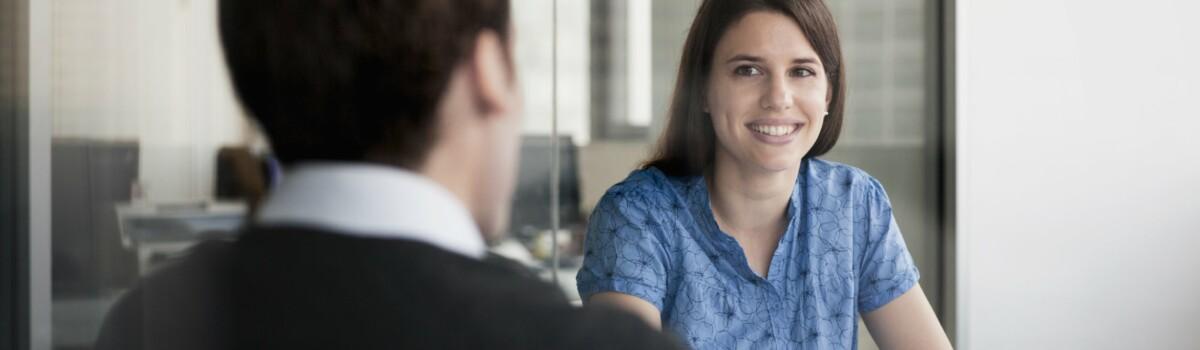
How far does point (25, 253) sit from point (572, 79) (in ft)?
2.33

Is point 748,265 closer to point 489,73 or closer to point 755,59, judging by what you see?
point 755,59

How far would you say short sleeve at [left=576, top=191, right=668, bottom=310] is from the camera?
3.78 ft

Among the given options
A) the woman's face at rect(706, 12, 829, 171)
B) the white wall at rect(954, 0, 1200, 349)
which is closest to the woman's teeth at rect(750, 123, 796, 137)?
the woman's face at rect(706, 12, 829, 171)

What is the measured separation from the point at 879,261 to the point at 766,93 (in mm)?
230

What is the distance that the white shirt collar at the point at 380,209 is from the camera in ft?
1.83

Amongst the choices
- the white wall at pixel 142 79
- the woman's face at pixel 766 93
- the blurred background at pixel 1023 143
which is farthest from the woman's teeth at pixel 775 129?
the white wall at pixel 142 79

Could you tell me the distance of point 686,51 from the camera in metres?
1.35

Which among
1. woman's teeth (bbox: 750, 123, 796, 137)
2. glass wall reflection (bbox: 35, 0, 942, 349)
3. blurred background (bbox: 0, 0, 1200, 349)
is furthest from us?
blurred background (bbox: 0, 0, 1200, 349)

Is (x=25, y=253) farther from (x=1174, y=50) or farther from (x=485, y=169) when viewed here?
(x=1174, y=50)

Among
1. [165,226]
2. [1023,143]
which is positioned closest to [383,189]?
[165,226]

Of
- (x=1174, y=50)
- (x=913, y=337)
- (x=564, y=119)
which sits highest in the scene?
(x=1174, y=50)

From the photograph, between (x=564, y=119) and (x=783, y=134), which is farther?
(x=564, y=119)

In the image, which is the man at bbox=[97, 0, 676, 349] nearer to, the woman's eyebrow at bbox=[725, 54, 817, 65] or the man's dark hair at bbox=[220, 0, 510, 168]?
the man's dark hair at bbox=[220, 0, 510, 168]

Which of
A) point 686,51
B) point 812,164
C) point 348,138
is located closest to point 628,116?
point 686,51
